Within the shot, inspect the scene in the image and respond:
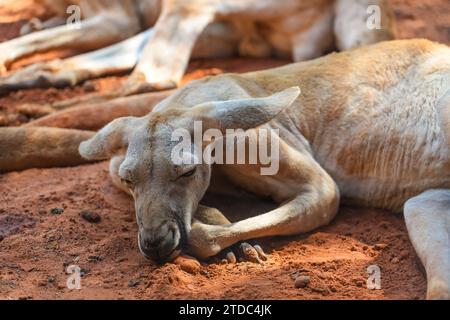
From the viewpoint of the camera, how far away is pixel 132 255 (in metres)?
4.38

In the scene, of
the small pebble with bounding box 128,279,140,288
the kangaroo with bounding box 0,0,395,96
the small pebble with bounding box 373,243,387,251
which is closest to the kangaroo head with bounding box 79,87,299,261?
the small pebble with bounding box 128,279,140,288

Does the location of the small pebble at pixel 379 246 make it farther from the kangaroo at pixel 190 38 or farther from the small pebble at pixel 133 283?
the kangaroo at pixel 190 38

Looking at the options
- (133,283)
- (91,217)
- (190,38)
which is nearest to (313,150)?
(91,217)

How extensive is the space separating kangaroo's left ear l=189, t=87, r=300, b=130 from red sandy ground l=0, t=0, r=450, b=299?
0.69 metres

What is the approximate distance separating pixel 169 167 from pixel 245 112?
1.57ft

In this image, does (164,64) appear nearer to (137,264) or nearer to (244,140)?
(244,140)

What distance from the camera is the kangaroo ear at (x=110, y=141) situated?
4.54 metres

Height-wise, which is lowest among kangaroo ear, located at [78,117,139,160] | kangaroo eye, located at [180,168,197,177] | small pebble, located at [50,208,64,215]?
small pebble, located at [50,208,64,215]

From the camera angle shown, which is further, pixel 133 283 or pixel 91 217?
pixel 91 217

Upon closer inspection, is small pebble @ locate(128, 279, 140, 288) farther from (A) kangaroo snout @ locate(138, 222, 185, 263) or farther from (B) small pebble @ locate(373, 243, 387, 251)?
(B) small pebble @ locate(373, 243, 387, 251)

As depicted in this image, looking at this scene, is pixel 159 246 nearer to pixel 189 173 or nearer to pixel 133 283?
pixel 133 283

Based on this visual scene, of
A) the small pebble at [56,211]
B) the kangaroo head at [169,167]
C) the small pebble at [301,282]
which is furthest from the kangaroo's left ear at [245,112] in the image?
the small pebble at [56,211]

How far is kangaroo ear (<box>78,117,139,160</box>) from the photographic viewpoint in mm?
4543
